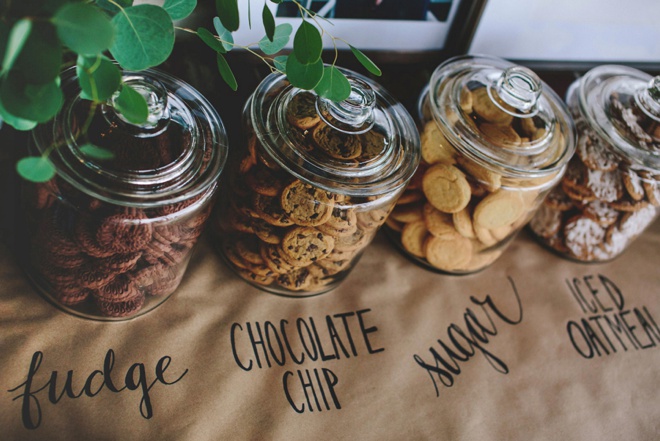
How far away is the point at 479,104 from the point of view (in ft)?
2.15

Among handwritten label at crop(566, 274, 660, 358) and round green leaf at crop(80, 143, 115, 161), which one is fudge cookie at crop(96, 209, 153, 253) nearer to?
round green leaf at crop(80, 143, 115, 161)

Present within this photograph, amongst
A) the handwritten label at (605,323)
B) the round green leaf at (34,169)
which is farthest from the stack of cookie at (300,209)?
the handwritten label at (605,323)

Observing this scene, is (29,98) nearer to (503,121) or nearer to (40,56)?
(40,56)

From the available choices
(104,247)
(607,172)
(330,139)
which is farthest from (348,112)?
(607,172)

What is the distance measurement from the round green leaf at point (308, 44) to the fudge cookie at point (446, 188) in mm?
219

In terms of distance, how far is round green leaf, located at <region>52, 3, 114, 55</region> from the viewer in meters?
0.32

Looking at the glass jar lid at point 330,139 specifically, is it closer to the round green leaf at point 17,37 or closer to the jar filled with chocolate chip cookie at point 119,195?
the jar filled with chocolate chip cookie at point 119,195

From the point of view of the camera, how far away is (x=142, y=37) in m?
0.40

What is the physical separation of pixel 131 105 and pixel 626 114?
588 mm

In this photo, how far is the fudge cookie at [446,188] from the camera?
2.10 feet

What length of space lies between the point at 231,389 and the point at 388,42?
467 mm

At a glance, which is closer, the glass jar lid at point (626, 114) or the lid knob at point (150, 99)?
the lid knob at point (150, 99)

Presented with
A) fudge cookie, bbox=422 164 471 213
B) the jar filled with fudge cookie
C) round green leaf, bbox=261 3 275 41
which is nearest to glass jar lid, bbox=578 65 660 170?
the jar filled with fudge cookie

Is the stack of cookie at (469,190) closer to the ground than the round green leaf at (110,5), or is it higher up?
closer to the ground
